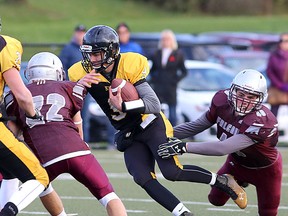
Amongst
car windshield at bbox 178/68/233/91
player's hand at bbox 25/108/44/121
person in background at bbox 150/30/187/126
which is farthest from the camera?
car windshield at bbox 178/68/233/91

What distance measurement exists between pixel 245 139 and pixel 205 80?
7.14 m

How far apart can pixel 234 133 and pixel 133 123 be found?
72 centimetres

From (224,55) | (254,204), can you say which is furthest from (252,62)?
(254,204)

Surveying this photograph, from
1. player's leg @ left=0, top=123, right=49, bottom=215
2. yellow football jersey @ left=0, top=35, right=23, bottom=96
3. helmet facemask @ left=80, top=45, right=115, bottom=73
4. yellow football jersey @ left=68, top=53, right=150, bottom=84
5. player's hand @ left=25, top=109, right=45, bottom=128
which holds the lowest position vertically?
player's leg @ left=0, top=123, right=49, bottom=215

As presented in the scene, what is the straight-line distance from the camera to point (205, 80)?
12.9m

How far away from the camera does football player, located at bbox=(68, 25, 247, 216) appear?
5.82 metres

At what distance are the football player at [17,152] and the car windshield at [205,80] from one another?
297 inches

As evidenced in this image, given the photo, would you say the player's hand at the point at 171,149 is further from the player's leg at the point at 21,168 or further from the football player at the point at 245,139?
the player's leg at the point at 21,168

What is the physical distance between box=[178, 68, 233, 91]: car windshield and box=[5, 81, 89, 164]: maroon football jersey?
23.4ft

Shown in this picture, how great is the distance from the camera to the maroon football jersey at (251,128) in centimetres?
583

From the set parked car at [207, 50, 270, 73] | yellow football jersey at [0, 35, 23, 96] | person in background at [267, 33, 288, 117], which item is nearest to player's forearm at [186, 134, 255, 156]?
yellow football jersey at [0, 35, 23, 96]

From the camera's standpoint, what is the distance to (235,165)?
20.7 feet

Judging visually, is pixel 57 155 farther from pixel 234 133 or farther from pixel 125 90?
pixel 234 133

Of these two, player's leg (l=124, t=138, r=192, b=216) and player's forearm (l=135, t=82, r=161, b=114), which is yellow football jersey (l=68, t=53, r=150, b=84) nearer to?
player's forearm (l=135, t=82, r=161, b=114)
